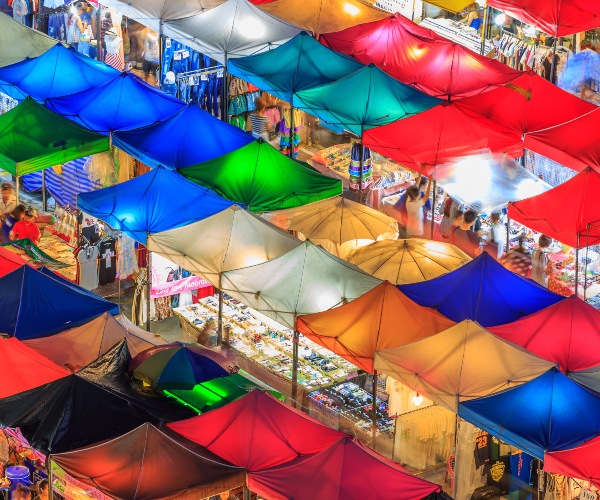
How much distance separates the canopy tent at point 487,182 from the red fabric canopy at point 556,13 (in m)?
4.39

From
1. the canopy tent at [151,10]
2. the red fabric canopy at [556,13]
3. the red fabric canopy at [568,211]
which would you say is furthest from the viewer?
the red fabric canopy at [556,13]

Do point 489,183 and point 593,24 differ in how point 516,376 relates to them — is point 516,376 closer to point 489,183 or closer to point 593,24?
point 489,183

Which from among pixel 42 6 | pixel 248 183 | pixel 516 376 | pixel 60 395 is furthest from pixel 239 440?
pixel 42 6

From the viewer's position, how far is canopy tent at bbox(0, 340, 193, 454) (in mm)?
11430

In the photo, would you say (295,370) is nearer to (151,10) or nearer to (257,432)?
(257,432)

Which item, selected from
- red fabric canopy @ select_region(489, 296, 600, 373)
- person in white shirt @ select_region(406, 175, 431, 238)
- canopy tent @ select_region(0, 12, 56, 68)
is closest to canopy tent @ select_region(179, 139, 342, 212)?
person in white shirt @ select_region(406, 175, 431, 238)

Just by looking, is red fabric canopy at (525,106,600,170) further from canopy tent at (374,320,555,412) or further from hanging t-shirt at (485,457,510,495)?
hanging t-shirt at (485,457,510,495)

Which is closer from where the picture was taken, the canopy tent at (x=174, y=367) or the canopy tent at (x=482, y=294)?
the canopy tent at (x=174, y=367)

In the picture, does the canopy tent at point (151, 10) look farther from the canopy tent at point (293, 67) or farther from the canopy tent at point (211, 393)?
the canopy tent at point (211, 393)

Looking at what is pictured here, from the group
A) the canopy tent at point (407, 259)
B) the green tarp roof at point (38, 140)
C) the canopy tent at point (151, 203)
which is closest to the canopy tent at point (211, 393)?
the canopy tent at point (407, 259)

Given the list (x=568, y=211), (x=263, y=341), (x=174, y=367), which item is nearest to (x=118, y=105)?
(x=263, y=341)

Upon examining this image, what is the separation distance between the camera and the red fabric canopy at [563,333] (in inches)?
519

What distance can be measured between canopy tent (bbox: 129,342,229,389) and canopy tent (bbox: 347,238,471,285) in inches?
114

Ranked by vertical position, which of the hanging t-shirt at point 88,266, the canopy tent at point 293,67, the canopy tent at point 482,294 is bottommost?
the hanging t-shirt at point 88,266
